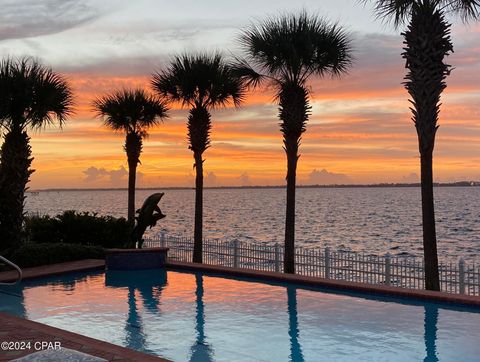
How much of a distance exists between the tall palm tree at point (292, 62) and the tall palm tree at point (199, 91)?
7.46 feet

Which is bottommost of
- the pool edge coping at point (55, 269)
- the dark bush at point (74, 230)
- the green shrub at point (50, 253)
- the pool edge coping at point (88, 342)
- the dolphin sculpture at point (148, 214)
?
the pool edge coping at point (88, 342)

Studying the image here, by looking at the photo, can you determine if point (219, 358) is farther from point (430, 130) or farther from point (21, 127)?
point (21, 127)

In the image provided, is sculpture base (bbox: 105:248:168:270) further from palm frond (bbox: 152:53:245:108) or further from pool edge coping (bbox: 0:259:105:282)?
palm frond (bbox: 152:53:245:108)

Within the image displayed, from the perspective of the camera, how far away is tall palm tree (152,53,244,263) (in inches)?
919

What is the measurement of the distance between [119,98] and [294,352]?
22.2 m

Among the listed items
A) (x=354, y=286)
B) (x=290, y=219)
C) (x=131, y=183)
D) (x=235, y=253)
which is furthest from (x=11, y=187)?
(x=354, y=286)

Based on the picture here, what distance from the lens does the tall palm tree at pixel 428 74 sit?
15906mm

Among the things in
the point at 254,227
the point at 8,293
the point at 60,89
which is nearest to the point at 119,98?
the point at 60,89

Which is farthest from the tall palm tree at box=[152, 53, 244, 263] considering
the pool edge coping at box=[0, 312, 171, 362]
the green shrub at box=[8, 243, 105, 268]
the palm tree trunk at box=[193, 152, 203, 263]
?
the pool edge coping at box=[0, 312, 171, 362]

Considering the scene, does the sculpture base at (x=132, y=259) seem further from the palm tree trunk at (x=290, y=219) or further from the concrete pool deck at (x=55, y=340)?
the concrete pool deck at (x=55, y=340)

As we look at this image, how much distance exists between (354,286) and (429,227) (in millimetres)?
2719

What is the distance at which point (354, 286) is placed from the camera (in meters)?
15.6

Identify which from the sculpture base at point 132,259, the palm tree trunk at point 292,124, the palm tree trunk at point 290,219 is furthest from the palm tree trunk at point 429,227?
the sculpture base at point 132,259

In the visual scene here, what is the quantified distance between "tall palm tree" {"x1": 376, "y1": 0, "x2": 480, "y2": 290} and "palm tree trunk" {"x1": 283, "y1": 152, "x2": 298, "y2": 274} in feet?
17.0
